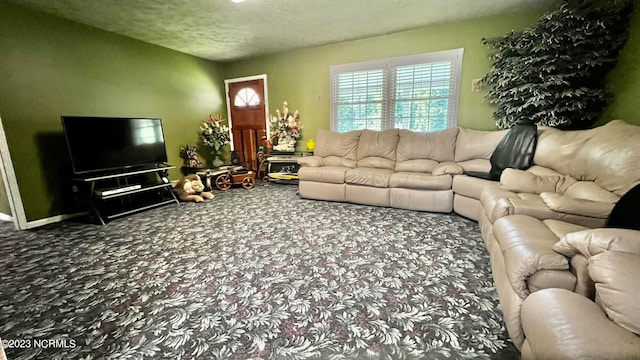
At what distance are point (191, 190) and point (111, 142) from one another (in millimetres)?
1184

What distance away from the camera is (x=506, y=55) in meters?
3.20

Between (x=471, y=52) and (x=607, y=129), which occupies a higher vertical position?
(x=471, y=52)

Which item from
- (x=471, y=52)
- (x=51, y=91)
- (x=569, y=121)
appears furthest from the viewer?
(x=471, y=52)

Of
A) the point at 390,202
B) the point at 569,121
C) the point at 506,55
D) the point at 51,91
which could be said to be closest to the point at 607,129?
the point at 569,121

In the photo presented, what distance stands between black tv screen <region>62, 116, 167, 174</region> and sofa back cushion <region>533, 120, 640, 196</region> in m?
4.88

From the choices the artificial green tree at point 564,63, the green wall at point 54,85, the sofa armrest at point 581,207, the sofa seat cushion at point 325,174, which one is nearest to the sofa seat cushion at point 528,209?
the sofa armrest at point 581,207

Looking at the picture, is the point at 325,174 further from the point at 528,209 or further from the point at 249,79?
the point at 249,79

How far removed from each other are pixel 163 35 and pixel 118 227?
2.86 m

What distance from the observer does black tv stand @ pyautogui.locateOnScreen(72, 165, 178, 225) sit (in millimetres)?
3098

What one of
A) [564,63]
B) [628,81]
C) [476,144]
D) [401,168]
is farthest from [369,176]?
[628,81]

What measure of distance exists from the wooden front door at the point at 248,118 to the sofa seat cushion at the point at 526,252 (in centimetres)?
486

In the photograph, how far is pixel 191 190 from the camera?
4027mm

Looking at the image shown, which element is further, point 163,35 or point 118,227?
point 163,35

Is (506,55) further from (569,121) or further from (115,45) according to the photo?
(115,45)
